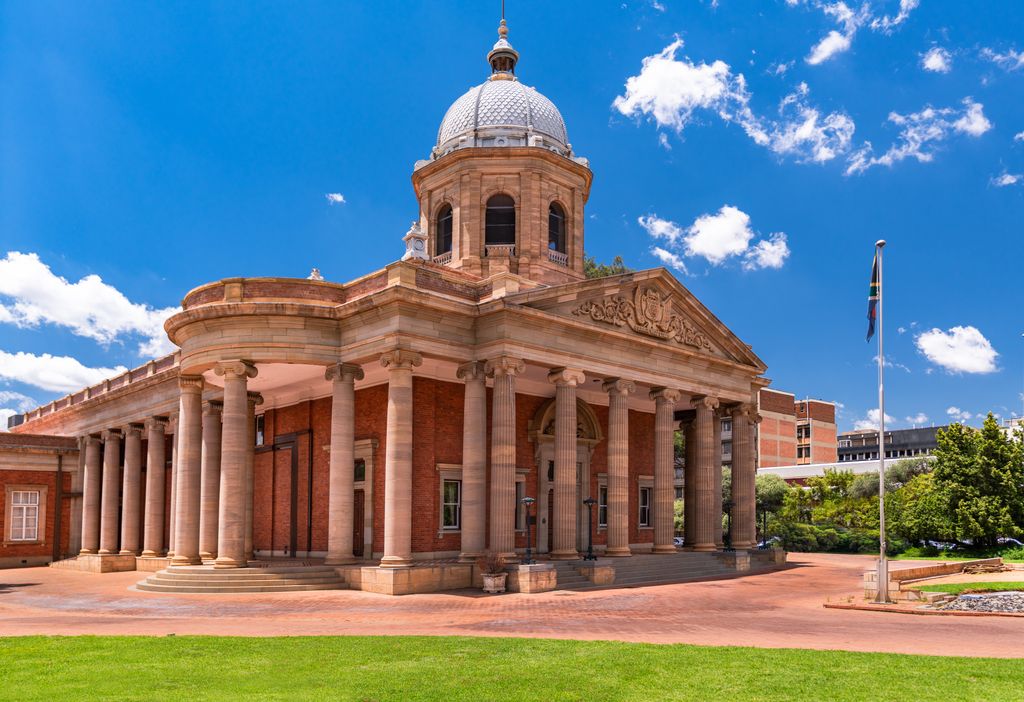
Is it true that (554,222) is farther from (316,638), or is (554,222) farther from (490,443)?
(316,638)

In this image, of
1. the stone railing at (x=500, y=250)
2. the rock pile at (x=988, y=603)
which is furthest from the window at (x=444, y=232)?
the rock pile at (x=988, y=603)

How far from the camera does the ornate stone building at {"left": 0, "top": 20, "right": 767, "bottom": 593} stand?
28156 mm

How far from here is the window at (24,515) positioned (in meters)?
43.8

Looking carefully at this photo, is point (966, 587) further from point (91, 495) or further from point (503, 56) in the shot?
point (91, 495)

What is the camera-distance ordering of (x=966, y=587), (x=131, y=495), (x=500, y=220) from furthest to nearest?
(x=131, y=495)
(x=500, y=220)
(x=966, y=587)

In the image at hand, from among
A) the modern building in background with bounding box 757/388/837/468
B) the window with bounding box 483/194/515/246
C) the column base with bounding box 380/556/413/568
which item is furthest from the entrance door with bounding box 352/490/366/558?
the modern building in background with bounding box 757/388/837/468

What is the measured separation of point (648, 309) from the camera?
34031 millimetres

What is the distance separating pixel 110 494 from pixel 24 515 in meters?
5.79

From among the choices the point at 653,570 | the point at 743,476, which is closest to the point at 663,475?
the point at 653,570

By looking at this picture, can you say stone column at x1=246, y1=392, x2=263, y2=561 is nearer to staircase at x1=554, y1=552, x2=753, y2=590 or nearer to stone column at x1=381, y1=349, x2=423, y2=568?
stone column at x1=381, y1=349, x2=423, y2=568

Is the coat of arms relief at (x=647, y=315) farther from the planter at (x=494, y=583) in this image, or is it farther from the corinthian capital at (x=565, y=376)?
the planter at (x=494, y=583)

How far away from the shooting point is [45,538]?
44750mm

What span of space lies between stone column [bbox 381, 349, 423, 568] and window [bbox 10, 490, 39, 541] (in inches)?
1055

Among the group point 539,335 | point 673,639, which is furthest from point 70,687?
point 539,335
